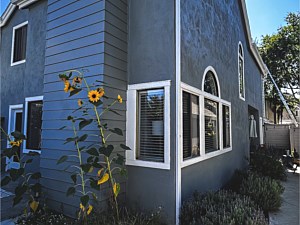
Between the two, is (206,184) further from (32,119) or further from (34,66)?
(34,66)

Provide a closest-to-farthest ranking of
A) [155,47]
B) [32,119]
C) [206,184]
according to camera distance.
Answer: [155,47] → [206,184] → [32,119]

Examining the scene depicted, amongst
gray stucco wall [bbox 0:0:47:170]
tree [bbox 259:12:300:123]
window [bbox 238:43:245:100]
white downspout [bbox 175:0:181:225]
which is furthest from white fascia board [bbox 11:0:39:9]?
tree [bbox 259:12:300:123]

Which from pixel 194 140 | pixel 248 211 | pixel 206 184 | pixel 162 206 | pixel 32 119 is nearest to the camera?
pixel 248 211

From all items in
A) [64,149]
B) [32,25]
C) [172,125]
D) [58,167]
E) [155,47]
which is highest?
[32,25]

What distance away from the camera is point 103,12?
3.85m

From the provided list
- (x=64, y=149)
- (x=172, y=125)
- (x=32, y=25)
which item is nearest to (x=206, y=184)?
(x=172, y=125)

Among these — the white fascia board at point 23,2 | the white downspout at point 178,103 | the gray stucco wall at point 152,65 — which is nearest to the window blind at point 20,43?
the white fascia board at point 23,2

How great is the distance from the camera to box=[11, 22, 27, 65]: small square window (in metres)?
7.46

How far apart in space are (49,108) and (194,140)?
10.9 ft

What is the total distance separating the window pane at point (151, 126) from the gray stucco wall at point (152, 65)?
0.76 feet

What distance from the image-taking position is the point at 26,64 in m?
6.34

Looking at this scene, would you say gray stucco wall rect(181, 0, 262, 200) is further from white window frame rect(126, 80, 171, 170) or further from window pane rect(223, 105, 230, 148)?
white window frame rect(126, 80, 171, 170)

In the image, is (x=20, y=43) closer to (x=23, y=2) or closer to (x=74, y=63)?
(x=23, y=2)

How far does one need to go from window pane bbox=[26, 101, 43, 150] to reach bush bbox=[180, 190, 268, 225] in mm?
4521
